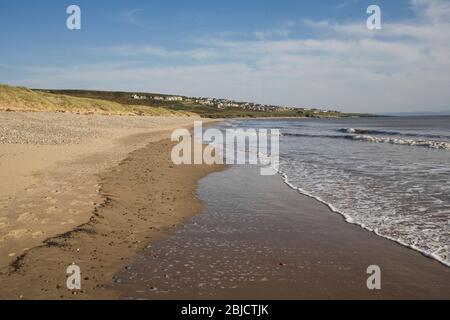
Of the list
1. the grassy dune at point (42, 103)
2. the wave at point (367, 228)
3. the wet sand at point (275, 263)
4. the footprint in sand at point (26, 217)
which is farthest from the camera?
the grassy dune at point (42, 103)

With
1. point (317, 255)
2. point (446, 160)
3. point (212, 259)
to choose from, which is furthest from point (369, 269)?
point (446, 160)

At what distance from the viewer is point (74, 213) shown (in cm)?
912

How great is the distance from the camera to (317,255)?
287 inches

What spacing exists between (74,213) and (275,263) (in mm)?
4776

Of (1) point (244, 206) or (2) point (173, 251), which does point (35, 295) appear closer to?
(2) point (173, 251)

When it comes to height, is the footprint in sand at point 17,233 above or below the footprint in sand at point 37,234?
above

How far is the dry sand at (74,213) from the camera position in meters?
6.07

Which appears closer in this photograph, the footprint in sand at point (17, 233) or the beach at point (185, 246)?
the beach at point (185, 246)

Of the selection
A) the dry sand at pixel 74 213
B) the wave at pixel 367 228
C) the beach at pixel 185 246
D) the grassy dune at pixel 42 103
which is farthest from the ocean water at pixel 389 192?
the grassy dune at pixel 42 103

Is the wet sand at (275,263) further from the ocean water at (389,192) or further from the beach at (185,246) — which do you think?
the ocean water at (389,192)

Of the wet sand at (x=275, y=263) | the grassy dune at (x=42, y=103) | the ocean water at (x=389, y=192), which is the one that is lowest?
the wet sand at (x=275, y=263)

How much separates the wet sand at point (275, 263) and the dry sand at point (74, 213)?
2.09ft

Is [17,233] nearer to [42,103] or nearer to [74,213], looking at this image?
[74,213]

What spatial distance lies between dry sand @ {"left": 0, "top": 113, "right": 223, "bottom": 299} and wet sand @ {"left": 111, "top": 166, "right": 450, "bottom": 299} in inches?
25.1
